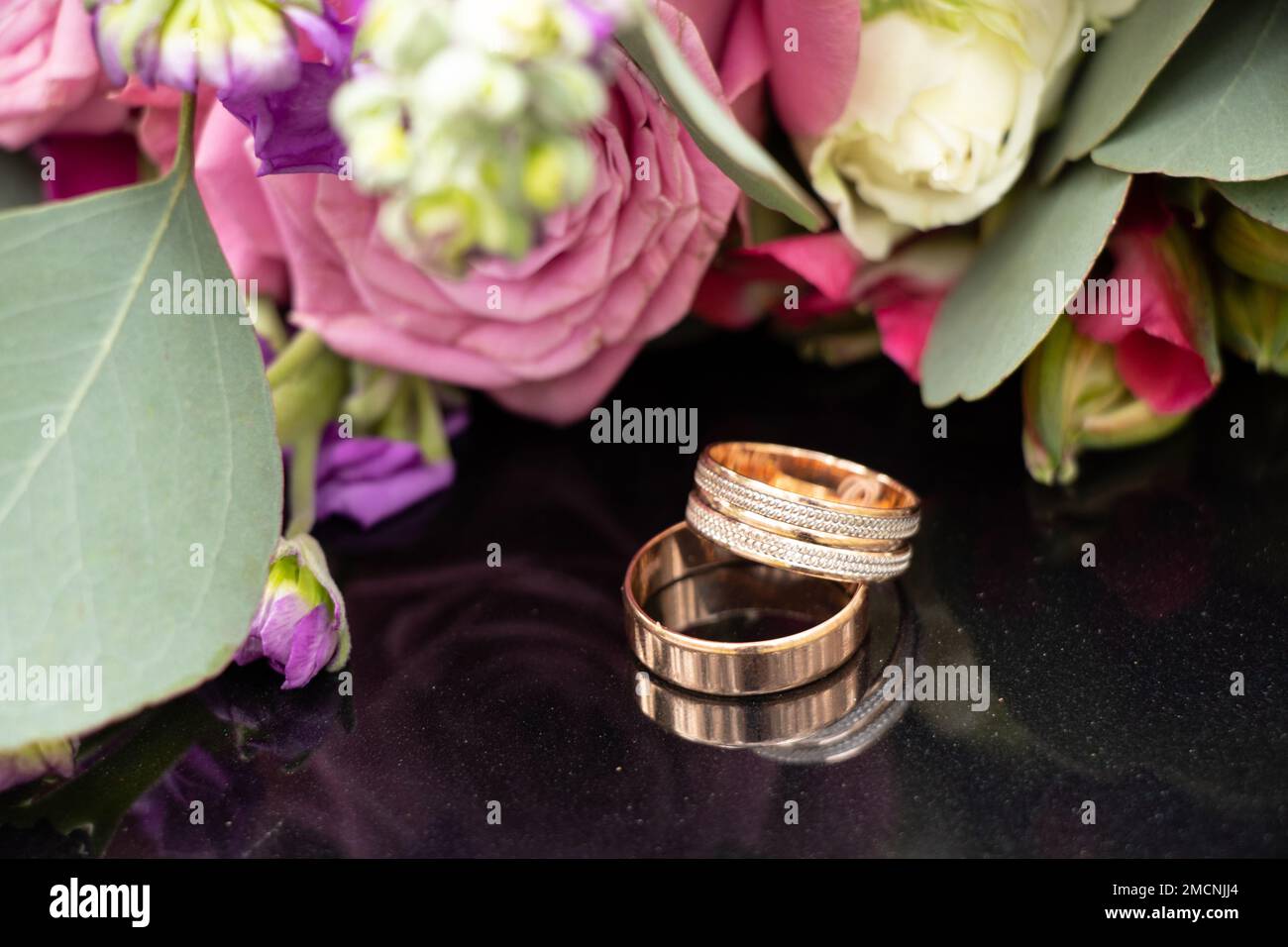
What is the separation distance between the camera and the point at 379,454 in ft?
2.09

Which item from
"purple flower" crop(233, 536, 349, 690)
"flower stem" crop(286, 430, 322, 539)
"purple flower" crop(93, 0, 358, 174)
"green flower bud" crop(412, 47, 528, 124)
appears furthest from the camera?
"flower stem" crop(286, 430, 322, 539)

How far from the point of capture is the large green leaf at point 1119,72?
51cm

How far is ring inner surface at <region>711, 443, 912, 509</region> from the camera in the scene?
2.11ft

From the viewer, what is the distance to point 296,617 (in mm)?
498

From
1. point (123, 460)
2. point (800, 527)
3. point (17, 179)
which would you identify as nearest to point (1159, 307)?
point (800, 527)

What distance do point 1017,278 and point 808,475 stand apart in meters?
0.16

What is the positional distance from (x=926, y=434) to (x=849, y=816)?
0.92 ft

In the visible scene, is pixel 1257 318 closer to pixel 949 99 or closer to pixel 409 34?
pixel 949 99

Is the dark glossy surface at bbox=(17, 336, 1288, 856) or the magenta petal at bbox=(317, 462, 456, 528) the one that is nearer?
the dark glossy surface at bbox=(17, 336, 1288, 856)

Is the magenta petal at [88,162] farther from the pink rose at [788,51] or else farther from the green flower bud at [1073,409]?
the green flower bud at [1073,409]

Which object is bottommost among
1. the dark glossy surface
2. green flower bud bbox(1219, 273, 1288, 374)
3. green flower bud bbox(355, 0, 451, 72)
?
the dark glossy surface

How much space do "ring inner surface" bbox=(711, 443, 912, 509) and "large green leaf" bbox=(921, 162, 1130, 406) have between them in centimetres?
8

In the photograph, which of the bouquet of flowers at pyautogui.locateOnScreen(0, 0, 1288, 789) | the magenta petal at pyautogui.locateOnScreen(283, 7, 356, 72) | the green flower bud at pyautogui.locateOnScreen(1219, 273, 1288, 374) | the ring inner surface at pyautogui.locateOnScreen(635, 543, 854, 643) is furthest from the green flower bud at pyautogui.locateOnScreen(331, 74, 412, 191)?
the green flower bud at pyautogui.locateOnScreen(1219, 273, 1288, 374)

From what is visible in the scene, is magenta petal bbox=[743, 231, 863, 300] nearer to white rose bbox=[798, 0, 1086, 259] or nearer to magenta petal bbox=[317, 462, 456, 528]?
white rose bbox=[798, 0, 1086, 259]
